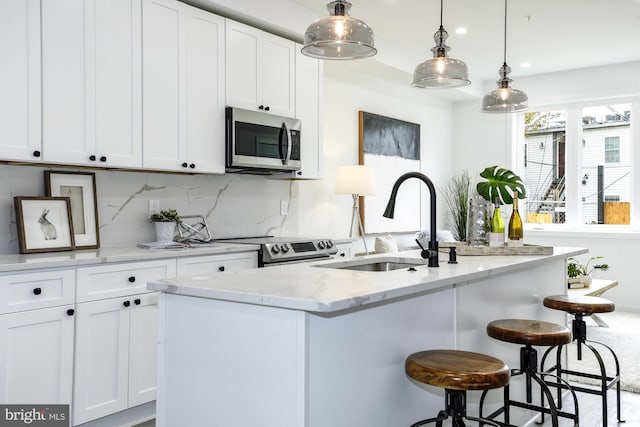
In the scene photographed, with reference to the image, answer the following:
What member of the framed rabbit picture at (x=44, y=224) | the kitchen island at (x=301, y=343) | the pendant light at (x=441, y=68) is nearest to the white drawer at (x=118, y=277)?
the framed rabbit picture at (x=44, y=224)

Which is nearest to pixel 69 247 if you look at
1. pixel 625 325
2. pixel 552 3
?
pixel 552 3

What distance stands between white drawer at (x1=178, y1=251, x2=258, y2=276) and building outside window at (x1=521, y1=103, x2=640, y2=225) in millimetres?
4688

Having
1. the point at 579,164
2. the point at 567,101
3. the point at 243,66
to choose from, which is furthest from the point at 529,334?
the point at 567,101

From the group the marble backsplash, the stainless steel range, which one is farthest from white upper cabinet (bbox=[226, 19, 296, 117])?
the stainless steel range

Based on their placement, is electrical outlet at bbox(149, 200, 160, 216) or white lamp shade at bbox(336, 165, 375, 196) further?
white lamp shade at bbox(336, 165, 375, 196)

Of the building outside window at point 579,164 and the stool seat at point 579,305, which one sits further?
the building outside window at point 579,164

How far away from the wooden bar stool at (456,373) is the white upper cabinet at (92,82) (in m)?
2.09

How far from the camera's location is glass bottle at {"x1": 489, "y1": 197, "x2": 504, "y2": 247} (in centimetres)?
305

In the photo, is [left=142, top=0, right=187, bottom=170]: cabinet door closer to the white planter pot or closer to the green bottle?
the white planter pot

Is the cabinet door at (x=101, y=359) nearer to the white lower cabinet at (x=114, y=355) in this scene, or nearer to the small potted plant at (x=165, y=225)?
the white lower cabinet at (x=114, y=355)

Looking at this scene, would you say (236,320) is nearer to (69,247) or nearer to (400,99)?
(69,247)

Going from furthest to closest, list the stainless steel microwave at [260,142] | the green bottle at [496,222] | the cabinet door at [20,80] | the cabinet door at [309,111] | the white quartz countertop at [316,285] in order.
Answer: the cabinet door at [309,111]
the stainless steel microwave at [260,142]
the green bottle at [496,222]
the cabinet door at [20,80]
the white quartz countertop at [316,285]

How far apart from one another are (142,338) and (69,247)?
0.66 meters

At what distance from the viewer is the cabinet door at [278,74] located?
4082mm
